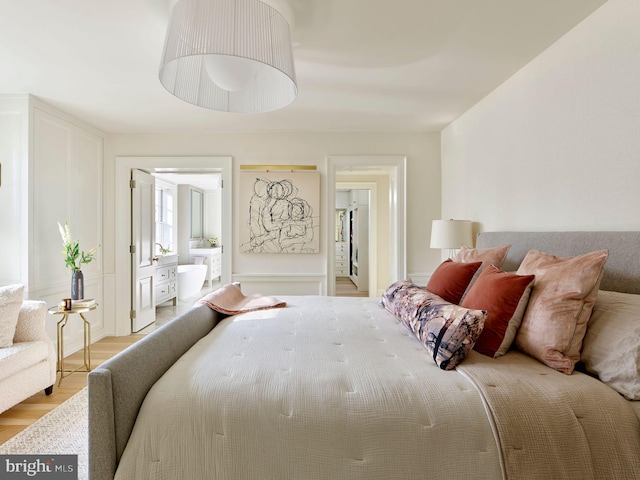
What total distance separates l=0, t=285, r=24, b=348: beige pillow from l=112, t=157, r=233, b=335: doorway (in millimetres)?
1724

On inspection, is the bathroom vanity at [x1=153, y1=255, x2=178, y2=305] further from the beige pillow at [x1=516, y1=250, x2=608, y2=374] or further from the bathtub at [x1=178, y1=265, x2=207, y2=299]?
the beige pillow at [x1=516, y1=250, x2=608, y2=374]

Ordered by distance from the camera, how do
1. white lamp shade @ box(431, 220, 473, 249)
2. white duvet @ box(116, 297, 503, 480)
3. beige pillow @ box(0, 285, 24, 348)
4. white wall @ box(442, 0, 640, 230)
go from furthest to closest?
white lamp shade @ box(431, 220, 473, 249)
beige pillow @ box(0, 285, 24, 348)
white wall @ box(442, 0, 640, 230)
white duvet @ box(116, 297, 503, 480)

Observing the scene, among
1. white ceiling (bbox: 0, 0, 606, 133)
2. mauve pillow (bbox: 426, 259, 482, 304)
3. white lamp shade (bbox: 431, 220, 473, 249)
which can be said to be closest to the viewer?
white ceiling (bbox: 0, 0, 606, 133)

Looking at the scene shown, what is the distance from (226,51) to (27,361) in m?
2.49

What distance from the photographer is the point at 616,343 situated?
1.23m

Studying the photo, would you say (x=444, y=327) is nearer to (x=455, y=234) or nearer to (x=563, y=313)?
(x=563, y=313)

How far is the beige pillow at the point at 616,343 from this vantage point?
3.84 ft

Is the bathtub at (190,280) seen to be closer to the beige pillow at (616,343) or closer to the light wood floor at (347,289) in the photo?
the light wood floor at (347,289)

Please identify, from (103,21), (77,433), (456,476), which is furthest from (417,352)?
(103,21)

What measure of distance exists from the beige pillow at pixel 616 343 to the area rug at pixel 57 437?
7.87 feet

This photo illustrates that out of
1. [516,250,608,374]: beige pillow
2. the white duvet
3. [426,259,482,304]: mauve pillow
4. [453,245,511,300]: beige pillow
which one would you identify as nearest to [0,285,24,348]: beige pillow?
the white duvet

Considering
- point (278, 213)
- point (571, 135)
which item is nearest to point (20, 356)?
point (278, 213)

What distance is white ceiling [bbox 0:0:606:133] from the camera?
73.1 inches

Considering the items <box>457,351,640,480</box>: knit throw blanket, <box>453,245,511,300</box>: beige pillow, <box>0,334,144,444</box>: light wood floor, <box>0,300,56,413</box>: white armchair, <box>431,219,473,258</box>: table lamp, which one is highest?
<box>431,219,473,258</box>: table lamp
